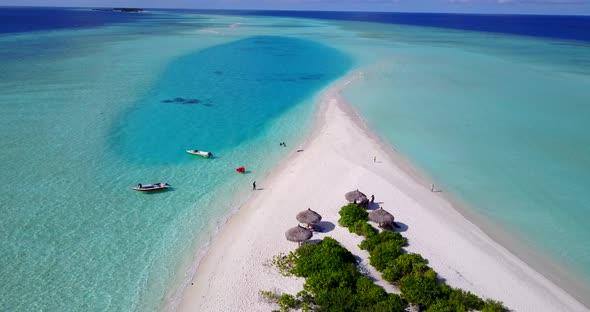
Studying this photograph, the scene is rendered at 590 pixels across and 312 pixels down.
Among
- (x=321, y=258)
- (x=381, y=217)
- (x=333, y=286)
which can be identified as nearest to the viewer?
(x=333, y=286)

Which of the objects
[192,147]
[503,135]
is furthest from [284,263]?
[503,135]

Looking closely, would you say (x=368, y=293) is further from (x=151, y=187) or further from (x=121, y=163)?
(x=121, y=163)

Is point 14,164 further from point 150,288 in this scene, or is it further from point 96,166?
point 150,288

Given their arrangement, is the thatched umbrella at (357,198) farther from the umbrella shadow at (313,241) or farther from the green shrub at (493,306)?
the green shrub at (493,306)

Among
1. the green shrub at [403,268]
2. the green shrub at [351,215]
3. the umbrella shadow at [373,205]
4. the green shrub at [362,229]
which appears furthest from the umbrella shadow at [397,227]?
the green shrub at [403,268]

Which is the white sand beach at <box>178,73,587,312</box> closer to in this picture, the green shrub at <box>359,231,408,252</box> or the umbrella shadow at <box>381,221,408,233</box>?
the umbrella shadow at <box>381,221,408,233</box>

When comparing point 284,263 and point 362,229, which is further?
point 362,229
